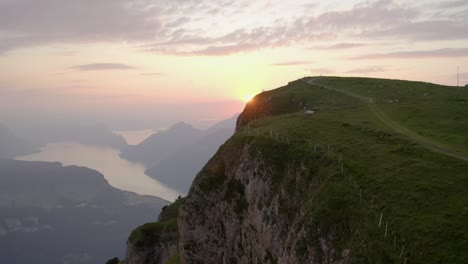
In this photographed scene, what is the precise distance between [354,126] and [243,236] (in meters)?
23.6

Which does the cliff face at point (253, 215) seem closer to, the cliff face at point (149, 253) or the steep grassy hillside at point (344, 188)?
the steep grassy hillside at point (344, 188)

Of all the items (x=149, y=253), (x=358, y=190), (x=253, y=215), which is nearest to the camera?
(x=358, y=190)

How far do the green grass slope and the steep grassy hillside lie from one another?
0.10 metres

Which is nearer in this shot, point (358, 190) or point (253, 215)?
point (358, 190)

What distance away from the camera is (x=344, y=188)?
4000cm

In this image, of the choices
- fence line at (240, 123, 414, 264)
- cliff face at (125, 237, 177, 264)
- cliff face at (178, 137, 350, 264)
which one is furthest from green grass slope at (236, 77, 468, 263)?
cliff face at (125, 237, 177, 264)

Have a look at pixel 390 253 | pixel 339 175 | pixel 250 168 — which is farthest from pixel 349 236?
pixel 250 168

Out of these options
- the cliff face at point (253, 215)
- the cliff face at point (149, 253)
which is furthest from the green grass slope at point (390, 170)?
the cliff face at point (149, 253)

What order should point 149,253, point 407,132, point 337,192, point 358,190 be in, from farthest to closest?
point 149,253 < point 407,132 < point 337,192 < point 358,190

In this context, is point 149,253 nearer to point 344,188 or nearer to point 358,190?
point 344,188

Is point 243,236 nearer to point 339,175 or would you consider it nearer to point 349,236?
point 339,175

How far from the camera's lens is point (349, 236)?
34531mm

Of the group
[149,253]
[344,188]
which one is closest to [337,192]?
[344,188]

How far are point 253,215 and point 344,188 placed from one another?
15818 millimetres
